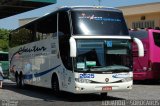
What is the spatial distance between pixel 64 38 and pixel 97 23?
1370 mm

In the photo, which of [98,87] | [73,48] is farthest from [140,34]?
[73,48]

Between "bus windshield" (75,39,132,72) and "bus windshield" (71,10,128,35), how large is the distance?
39cm

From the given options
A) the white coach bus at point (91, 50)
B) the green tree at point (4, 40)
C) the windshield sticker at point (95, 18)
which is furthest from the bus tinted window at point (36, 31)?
the green tree at point (4, 40)

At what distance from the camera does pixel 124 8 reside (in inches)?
1761

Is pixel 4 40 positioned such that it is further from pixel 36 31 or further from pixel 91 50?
pixel 91 50

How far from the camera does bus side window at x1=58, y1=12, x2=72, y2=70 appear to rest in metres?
16.6

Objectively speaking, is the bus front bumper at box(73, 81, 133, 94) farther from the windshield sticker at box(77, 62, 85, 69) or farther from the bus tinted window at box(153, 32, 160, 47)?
the bus tinted window at box(153, 32, 160, 47)

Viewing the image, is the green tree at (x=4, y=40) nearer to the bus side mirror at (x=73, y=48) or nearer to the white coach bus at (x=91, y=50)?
the white coach bus at (x=91, y=50)

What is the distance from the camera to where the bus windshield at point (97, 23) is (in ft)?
53.7

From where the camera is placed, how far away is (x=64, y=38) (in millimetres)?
17000

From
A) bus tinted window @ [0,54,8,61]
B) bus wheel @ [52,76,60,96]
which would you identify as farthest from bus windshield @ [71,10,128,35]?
bus tinted window @ [0,54,8,61]

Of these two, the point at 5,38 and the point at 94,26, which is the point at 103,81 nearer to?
the point at 94,26

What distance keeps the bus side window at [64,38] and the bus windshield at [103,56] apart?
58 centimetres

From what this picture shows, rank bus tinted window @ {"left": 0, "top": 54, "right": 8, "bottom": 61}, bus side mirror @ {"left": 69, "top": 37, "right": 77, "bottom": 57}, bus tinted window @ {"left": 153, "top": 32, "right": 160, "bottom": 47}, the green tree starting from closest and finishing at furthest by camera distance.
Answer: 1. bus side mirror @ {"left": 69, "top": 37, "right": 77, "bottom": 57}
2. bus tinted window @ {"left": 153, "top": 32, "right": 160, "bottom": 47}
3. bus tinted window @ {"left": 0, "top": 54, "right": 8, "bottom": 61}
4. the green tree
